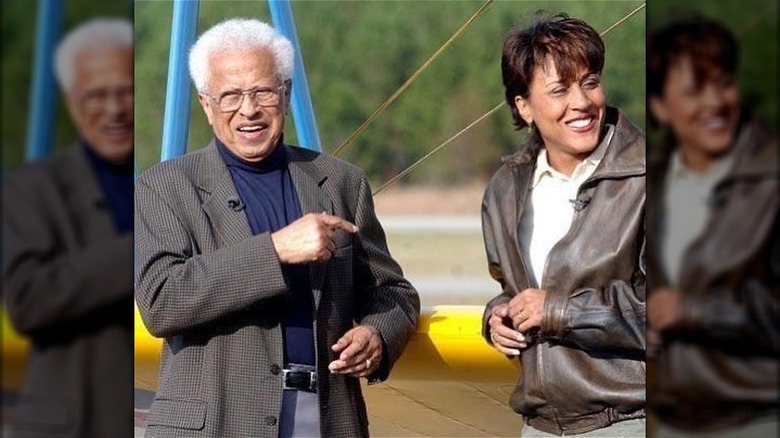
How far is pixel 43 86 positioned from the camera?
1.31m

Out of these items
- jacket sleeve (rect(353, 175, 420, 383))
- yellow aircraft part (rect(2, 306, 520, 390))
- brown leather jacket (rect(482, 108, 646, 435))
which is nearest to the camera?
brown leather jacket (rect(482, 108, 646, 435))

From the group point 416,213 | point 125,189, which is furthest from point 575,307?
point 125,189

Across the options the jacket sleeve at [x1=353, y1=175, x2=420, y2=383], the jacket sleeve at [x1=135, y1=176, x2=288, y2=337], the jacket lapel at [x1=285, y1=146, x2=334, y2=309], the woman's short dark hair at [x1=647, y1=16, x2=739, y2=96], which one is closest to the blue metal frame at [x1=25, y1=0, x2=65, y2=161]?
the woman's short dark hair at [x1=647, y1=16, x2=739, y2=96]

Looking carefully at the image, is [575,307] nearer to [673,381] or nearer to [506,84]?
[506,84]

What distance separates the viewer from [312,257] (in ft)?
7.68

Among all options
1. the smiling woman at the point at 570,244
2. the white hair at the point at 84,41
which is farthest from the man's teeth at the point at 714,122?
the smiling woman at the point at 570,244

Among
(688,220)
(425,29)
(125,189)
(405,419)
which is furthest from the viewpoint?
(425,29)

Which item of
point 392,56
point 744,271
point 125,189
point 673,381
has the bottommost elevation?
point 673,381

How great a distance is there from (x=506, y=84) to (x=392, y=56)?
2.25 ft

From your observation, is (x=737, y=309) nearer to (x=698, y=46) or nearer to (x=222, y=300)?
(x=698, y=46)

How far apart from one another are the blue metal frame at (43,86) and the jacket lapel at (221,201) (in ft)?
3.47

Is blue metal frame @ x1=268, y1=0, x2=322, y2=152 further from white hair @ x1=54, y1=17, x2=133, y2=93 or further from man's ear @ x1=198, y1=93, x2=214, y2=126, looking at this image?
white hair @ x1=54, y1=17, x2=133, y2=93

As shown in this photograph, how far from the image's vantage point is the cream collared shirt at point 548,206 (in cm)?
248

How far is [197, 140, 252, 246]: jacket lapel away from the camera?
7.82 feet
